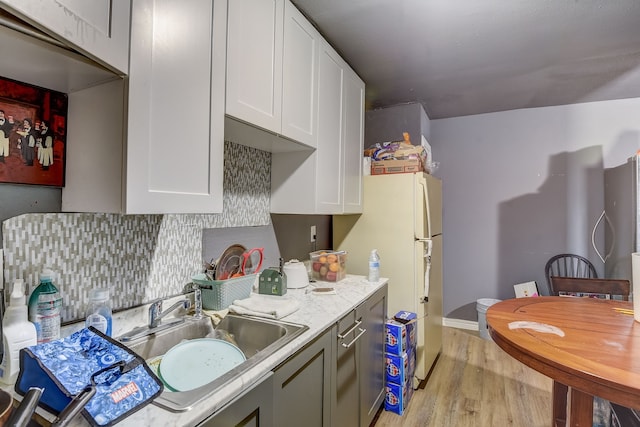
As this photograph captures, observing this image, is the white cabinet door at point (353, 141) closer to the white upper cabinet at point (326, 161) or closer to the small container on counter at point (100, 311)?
the white upper cabinet at point (326, 161)

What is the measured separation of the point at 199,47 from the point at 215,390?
3.39 ft

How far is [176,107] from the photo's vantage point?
1008 millimetres

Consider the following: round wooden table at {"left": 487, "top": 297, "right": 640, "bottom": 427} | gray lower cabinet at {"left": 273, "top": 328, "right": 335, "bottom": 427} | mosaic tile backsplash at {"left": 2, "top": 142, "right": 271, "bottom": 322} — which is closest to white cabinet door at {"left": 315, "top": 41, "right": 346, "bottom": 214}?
mosaic tile backsplash at {"left": 2, "top": 142, "right": 271, "bottom": 322}

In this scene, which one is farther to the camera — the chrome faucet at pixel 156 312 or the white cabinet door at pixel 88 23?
the chrome faucet at pixel 156 312

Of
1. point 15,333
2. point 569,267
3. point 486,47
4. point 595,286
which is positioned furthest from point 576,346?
point 569,267

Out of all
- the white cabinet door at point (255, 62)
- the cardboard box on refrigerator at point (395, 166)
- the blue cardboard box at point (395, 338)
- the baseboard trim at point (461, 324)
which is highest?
the white cabinet door at point (255, 62)

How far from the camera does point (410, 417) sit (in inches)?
82.7

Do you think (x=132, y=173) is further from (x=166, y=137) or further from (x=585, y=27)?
(x=585, y=27)

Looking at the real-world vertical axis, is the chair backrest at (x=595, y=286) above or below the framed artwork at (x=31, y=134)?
below

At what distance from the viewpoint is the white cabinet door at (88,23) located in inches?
25.8

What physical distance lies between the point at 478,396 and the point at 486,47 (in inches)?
95.3

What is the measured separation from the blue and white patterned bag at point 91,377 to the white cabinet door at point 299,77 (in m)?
1.11

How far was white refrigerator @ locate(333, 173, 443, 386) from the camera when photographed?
2.36 metres

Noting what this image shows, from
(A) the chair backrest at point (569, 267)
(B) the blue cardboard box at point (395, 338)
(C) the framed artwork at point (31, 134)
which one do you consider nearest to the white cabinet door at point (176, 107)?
(C) the framed artwork at point (31, 134)
